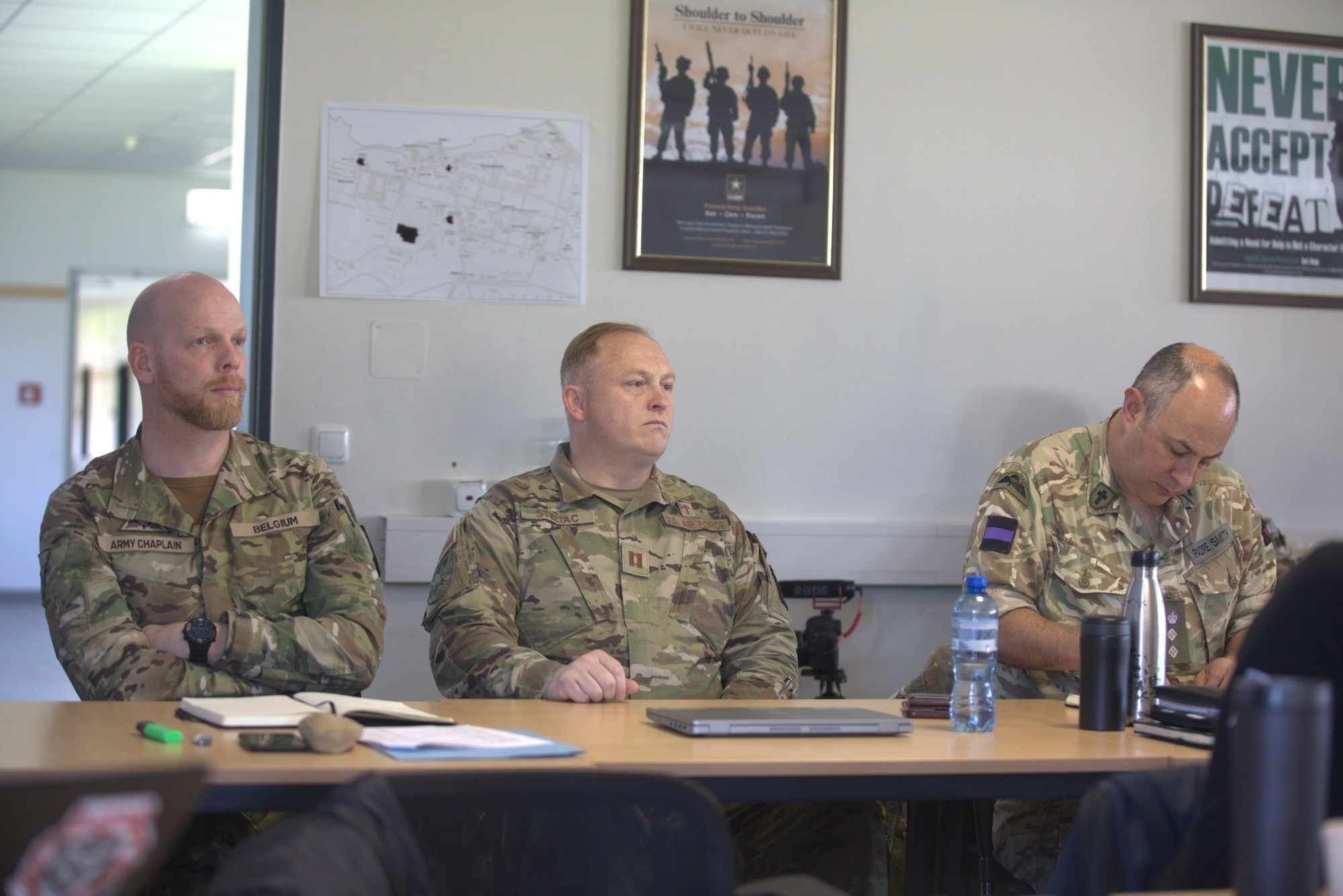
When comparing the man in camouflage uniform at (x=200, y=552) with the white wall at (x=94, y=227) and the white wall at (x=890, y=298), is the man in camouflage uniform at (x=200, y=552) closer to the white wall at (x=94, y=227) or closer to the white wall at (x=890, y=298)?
the white wall at (x=890, y=298)

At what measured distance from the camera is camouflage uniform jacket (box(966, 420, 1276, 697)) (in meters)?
2.90

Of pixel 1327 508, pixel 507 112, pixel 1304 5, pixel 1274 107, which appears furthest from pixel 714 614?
pixel 1304 5

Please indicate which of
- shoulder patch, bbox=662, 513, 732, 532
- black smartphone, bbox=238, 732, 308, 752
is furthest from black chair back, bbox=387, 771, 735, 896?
shoulder patch, bbox=662, 513, 732, 532

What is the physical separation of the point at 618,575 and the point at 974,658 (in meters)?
0.87

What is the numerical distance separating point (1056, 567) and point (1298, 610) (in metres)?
1.79

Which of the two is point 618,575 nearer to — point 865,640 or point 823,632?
point 823,632

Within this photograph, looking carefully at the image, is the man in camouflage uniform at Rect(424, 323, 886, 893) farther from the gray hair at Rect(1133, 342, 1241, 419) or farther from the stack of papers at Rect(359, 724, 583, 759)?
the gray hair at Rect(1133, 342, 1241, 419)

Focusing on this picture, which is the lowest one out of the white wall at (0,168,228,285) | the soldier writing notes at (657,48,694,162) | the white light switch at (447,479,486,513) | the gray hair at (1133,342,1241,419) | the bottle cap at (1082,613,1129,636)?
the bottle cap at (1082,613,1129,636)

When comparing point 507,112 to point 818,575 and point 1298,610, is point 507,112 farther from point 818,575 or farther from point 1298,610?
point 1298,610

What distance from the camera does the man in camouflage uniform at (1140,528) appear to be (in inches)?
114

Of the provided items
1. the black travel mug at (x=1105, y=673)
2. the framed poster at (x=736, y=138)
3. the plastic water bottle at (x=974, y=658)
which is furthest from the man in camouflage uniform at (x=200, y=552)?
the black travel mug at (x=1105, y=673)

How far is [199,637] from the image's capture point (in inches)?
92.3

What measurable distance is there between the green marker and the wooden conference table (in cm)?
→ 1

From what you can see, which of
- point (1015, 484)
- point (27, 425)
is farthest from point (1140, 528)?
point (27, 425)
